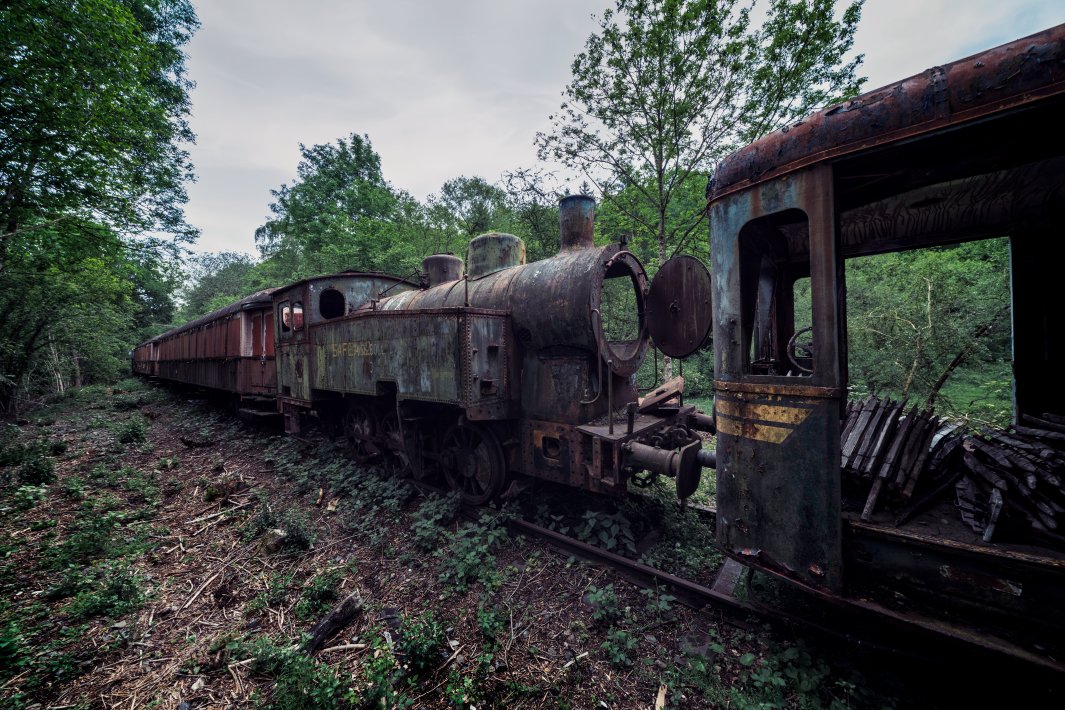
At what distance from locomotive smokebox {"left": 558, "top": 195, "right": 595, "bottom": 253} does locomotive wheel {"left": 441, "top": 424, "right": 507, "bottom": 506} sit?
249cm

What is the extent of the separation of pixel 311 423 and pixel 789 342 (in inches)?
388

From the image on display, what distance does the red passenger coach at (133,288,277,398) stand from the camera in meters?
9.52

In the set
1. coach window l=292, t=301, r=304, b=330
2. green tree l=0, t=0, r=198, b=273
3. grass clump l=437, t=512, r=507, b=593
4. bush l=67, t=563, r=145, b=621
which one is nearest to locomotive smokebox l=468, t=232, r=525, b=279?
grass clump l=437, t=512, r=507, b=593

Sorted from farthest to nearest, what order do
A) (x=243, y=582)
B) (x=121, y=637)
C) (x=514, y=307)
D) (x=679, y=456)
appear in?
(x=514, y=307)
(x=243, y=582)
(x=679, y=456)
(x=121, y=637)

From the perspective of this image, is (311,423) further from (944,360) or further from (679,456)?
(944,360)

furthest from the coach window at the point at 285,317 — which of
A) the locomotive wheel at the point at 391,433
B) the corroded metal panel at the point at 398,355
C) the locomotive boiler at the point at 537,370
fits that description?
the locomotive wheel at the point at 391,433

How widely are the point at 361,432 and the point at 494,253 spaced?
3.71 metres

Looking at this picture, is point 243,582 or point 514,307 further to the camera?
point 514,307

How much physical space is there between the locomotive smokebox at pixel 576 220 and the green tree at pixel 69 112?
892 cm

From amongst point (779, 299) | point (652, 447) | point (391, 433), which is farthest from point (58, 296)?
point (779, 299)

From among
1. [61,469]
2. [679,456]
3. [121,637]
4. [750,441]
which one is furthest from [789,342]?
[61,469]

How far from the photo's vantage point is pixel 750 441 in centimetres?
253

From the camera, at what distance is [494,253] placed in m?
5.84

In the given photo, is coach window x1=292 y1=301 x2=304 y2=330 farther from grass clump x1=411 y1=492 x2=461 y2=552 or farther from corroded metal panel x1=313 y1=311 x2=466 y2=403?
grass clump x1=411 y1=492 x2=461 y2=552
